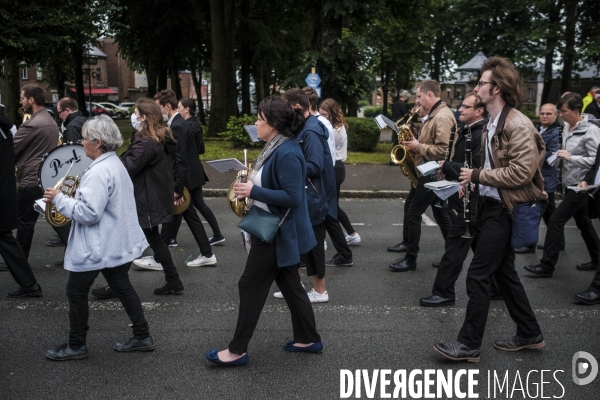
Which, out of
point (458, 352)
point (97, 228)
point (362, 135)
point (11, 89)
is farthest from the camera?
point (11, 89)

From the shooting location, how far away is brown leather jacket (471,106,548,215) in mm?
4414

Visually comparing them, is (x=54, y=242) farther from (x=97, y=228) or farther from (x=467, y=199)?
(x=467, y=199)

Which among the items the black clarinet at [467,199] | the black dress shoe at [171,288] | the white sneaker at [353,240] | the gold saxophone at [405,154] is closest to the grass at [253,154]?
the white sneaker at [353,240]

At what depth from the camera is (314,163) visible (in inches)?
225

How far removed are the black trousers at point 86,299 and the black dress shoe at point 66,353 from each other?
0.03m

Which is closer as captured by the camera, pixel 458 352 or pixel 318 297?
pixel 458 352

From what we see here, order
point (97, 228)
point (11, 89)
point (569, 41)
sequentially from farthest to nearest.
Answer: point (569, 41)
point (11, 89)
point (97, 228)

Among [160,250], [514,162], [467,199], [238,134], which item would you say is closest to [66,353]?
[160,250]

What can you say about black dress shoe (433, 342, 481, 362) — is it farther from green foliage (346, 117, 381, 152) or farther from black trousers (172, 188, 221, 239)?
green foliage (346, 117, 381, 152)

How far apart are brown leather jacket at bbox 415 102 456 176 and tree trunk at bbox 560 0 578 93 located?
2867 cm

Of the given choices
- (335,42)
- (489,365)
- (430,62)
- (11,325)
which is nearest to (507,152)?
(489,365)

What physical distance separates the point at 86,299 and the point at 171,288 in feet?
5.54

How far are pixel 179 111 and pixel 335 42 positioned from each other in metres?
11.4

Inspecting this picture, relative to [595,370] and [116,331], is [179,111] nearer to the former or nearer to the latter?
[116,331]
